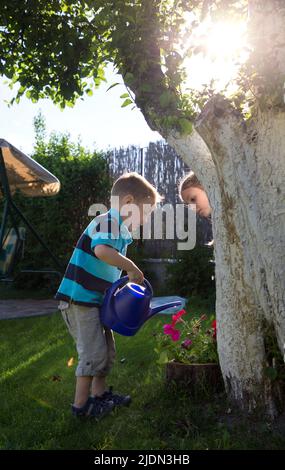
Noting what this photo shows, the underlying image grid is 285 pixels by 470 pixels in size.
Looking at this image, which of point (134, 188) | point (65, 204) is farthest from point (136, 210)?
point (65, 204)

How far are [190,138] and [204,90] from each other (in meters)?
0.36

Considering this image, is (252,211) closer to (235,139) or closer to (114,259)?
(235,139)

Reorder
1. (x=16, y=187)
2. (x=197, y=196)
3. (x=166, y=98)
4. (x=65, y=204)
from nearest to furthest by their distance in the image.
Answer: (x=166, y=98)
(x=197, y=196)
(x=16, y=187)
(x=65, y=204)

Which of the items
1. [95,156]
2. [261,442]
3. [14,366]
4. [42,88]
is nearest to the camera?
[261,442]

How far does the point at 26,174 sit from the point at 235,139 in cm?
406

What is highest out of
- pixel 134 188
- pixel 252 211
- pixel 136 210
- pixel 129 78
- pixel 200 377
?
pixel 129 78

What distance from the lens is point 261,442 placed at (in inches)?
97.3

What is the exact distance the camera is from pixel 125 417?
294 centimetres

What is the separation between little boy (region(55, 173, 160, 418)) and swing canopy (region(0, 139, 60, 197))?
2.90 meters

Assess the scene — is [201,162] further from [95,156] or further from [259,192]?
[95,156]

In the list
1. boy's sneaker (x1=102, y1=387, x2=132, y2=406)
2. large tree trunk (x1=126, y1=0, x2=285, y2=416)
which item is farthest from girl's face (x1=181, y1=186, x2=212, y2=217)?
boy's sneaker (x1=102, y1=387, x2=132, y2=406)

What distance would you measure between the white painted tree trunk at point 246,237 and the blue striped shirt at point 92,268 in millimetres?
539

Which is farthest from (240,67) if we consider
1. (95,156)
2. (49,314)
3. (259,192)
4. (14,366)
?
(95,156)

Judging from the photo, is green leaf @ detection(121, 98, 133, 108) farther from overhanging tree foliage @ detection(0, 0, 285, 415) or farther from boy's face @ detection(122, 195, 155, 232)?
boy's face @ detection(122, 195, 155, 232)
